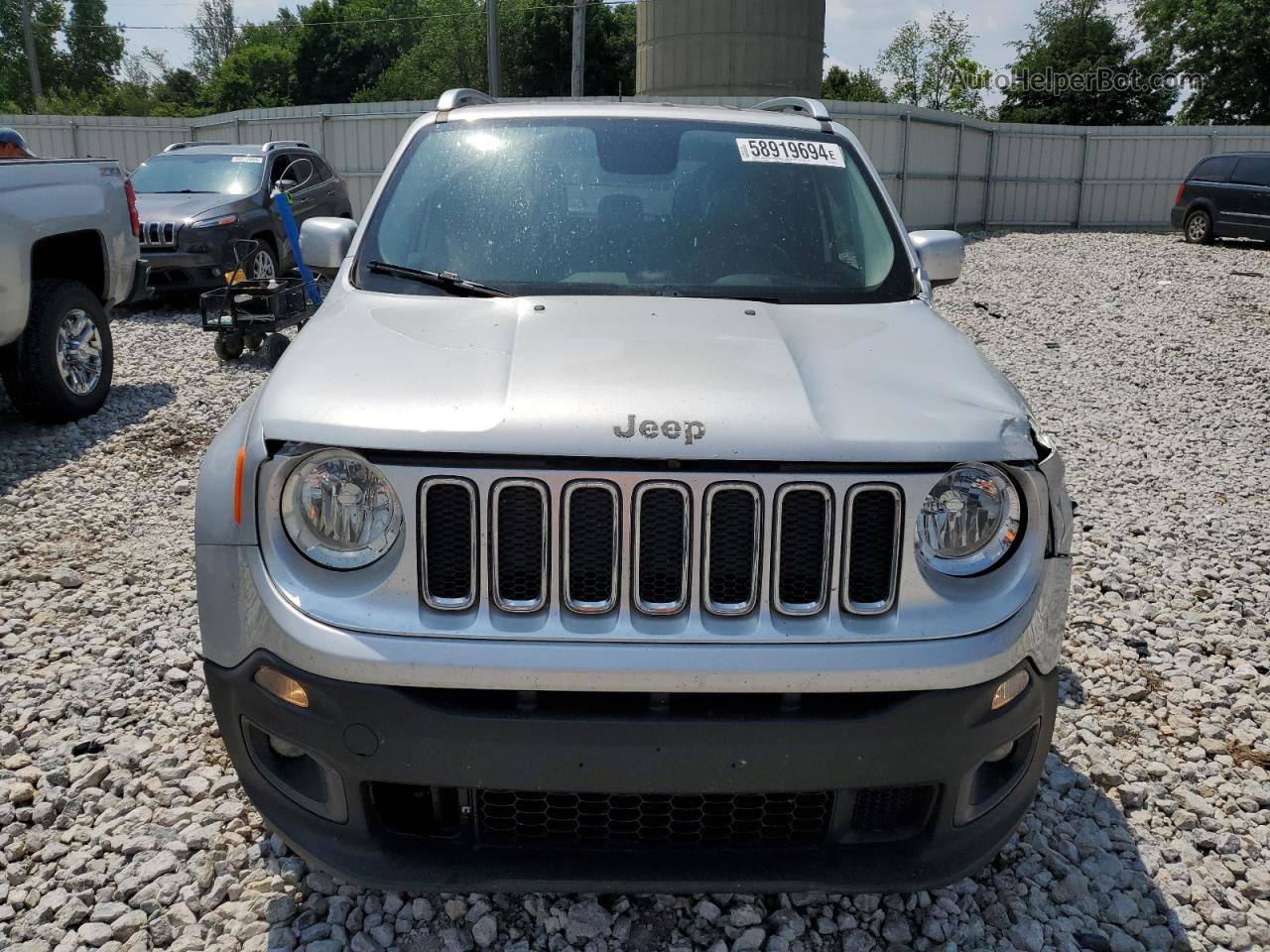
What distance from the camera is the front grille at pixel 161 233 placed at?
11086 mm

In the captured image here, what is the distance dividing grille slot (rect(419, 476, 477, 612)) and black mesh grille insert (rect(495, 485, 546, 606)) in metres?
0.06

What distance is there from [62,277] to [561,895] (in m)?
6.22

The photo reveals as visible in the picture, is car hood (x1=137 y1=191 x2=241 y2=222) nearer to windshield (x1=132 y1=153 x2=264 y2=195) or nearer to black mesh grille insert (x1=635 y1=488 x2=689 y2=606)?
windshield (x1=132 y1=153 x2=264 y2=195)

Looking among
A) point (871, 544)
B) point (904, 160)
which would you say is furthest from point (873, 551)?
point (904, 160)

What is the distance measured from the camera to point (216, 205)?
37.6ft

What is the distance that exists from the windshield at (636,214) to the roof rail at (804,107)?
11.0 inches

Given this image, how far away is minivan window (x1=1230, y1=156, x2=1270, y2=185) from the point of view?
1905 cm

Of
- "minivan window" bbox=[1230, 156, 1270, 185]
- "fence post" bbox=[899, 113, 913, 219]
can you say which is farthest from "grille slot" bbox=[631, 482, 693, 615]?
"minivan window" bbox=[1230, 156, 1270, 185]

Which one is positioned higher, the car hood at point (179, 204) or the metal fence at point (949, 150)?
the metal fence at point (949, 150)

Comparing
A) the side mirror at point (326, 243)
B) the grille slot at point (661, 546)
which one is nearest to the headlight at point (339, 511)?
the grille slot at point (661, 546)

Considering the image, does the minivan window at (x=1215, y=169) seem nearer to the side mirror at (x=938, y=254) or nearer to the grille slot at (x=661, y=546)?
the side mirror at (x=938, y=254)

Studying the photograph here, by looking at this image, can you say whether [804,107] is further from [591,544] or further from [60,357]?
[60,357]

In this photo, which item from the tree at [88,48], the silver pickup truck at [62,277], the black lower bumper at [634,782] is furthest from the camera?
the tree at [88,48]

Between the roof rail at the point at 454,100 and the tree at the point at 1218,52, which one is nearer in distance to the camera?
the roof rail at the point at 454,100
